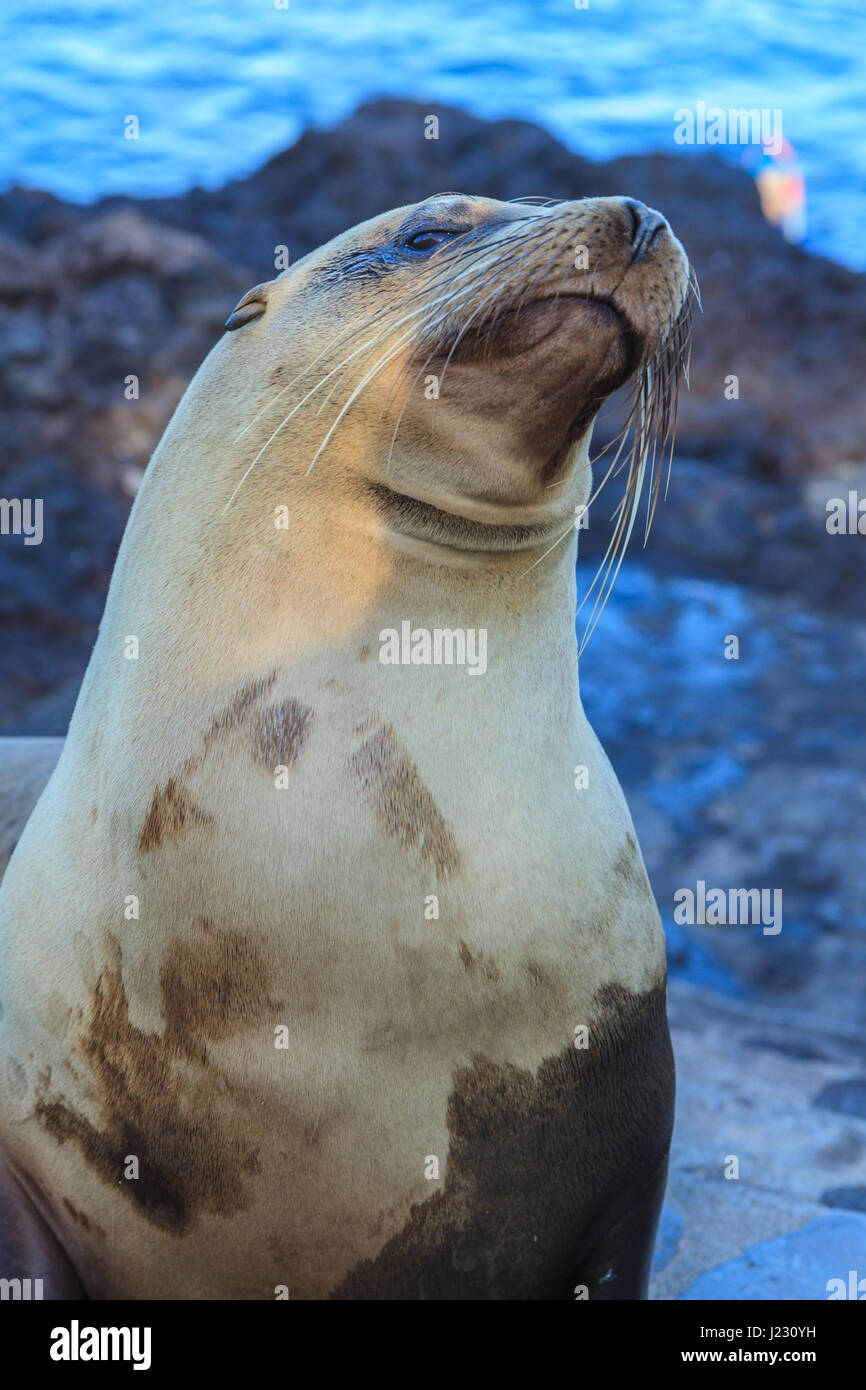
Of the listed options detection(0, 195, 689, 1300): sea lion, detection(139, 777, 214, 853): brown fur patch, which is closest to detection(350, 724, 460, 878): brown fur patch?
detection(0, 195, 689, 1300): sea lion

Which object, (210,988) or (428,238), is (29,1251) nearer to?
(210,988)

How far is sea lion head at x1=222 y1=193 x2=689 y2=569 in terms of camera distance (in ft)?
7.44

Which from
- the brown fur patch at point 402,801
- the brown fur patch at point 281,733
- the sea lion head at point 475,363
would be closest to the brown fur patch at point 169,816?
the brown fur patch at point 281,733

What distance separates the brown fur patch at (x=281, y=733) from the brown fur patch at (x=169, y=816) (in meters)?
0.13

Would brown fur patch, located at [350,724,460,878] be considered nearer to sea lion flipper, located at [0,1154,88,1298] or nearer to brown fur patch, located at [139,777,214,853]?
brown fur patch, located at [139,777,214,853]

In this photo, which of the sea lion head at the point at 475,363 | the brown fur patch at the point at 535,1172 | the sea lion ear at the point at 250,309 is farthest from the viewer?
the sea lion ear at the point at 250,309

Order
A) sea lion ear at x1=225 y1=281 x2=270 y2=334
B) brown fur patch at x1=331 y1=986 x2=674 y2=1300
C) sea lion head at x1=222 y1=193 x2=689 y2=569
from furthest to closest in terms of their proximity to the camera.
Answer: sea lion ear at x1=225 y1=281 x2=270 y2=334 → brown fur patch at x1=331 y1=986 x2=674 y2=1300 → sea lion head at x1=222 y1=193 x2=689 y2=569

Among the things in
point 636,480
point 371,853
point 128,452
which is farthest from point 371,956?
point 128,452

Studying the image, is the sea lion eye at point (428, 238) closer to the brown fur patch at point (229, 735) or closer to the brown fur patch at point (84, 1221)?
the brown fur patch at point (229, 735)

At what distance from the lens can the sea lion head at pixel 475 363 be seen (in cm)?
227

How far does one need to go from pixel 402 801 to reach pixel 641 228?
37.8 inches

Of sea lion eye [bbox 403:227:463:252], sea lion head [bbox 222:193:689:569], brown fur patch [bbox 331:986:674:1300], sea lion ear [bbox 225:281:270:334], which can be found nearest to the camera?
sea lion head [bbox 222:193:689:569]

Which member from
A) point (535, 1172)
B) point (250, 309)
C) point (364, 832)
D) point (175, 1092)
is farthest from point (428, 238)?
point (535, 1172)

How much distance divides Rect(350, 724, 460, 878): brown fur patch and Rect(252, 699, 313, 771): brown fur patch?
3.8 inches
